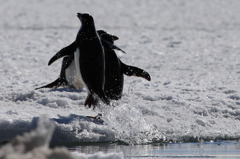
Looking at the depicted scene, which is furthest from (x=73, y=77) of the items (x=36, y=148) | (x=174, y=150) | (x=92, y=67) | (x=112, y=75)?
(x=36, y=148)

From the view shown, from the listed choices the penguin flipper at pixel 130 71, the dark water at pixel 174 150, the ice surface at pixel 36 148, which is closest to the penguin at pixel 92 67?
the penguin flipper at pixel 130 71

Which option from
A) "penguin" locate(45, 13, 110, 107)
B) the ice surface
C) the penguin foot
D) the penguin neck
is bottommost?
the ice surface

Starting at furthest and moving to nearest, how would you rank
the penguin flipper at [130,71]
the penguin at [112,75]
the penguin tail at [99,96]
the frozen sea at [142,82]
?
the penguin flipper at [130,71] < the penguin at [112,75] < the penguin tail at [99,96] < the frozen sea at [142,82]

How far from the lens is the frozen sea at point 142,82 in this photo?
5441 mm

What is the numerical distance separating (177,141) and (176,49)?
6752 mm

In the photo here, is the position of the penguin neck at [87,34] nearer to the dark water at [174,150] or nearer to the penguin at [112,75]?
the penguin at [112,75]

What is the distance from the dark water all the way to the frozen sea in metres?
0.06

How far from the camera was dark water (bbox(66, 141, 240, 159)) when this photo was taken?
4617 millimetres

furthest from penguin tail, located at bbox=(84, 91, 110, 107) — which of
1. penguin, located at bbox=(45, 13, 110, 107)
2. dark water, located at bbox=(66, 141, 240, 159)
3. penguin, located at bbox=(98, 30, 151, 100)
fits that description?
dark water, located at bbox=(66, 141, 240, 159)

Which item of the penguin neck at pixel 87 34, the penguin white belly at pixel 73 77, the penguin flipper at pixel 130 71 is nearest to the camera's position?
the penguin neck at pixel 87 34

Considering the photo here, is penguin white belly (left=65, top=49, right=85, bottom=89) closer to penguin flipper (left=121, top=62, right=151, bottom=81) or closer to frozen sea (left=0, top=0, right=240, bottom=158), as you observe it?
frozen sea (left=0, top=0, right=240, bottom=158)

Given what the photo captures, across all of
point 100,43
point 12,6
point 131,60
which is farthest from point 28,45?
point 12,6

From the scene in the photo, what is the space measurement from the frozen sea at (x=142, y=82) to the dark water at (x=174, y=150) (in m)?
0.06

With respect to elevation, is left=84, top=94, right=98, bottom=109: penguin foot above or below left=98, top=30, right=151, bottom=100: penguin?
below
